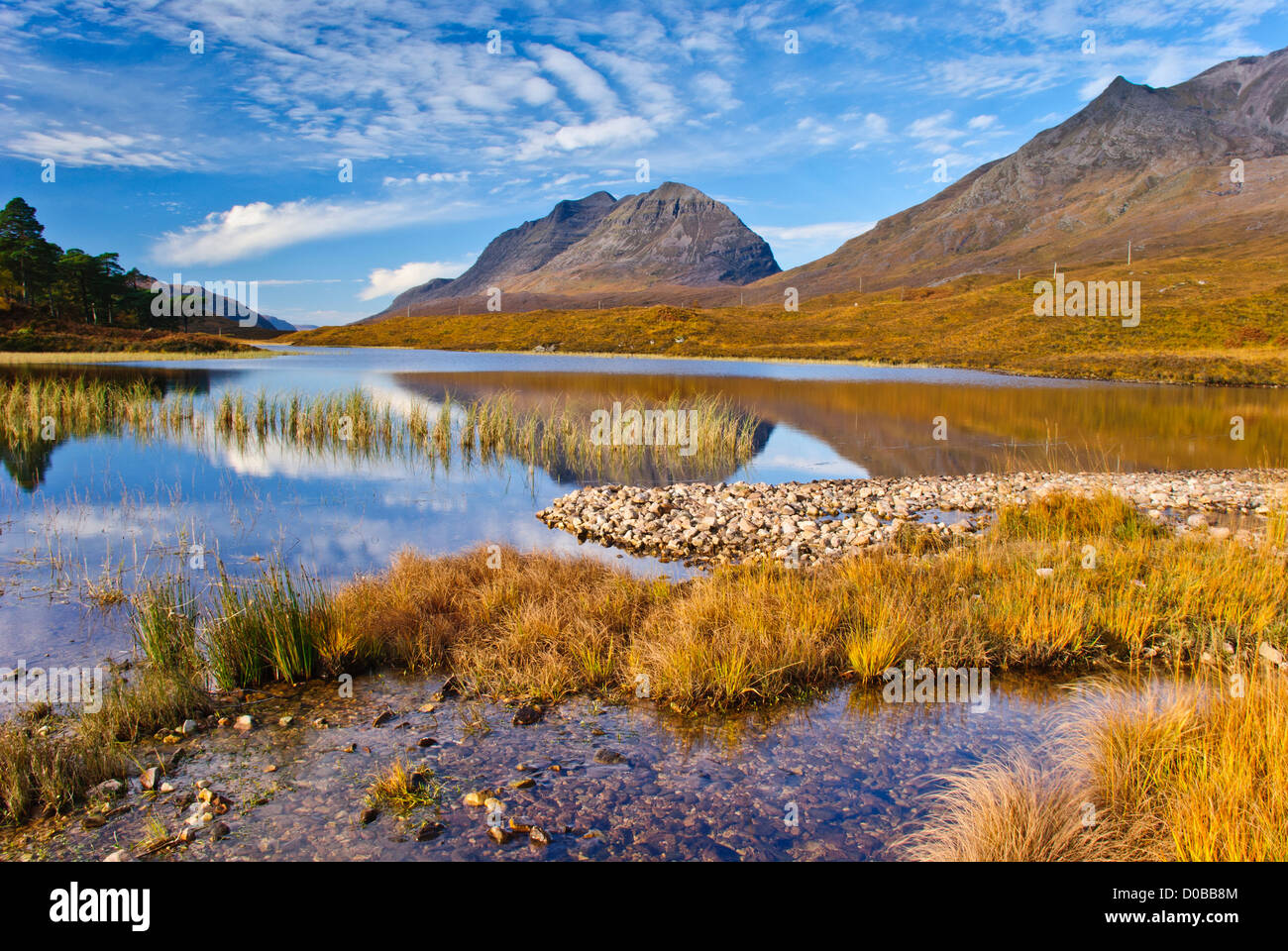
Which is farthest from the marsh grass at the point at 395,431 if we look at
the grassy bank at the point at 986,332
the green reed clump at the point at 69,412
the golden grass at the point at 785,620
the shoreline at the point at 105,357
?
the grassy bank at the point at 986,332

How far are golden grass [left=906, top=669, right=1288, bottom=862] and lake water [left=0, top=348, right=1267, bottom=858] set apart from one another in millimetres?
487

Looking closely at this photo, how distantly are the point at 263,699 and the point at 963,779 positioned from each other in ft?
16.9

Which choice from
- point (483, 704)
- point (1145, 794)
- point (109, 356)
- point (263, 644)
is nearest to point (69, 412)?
point (263, 644)

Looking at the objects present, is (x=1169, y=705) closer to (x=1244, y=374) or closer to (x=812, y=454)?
(x=812, y=454)

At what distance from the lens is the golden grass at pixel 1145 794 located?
3424 mm

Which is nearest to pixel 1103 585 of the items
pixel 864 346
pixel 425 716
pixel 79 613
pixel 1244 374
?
pixel 425 716

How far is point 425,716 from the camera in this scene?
545cm

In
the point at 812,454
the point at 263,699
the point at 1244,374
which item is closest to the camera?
the point at 263,699

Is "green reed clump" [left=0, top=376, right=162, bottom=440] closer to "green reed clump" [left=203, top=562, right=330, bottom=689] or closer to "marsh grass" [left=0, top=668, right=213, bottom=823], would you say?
"green reed clump" [left=203, top=562, right=330, bottom=689]

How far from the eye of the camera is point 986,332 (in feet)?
222

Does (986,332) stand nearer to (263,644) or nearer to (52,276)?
(263,644)

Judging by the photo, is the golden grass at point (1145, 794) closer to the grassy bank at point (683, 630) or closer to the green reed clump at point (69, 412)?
the grassy bank at point (683, 630)
